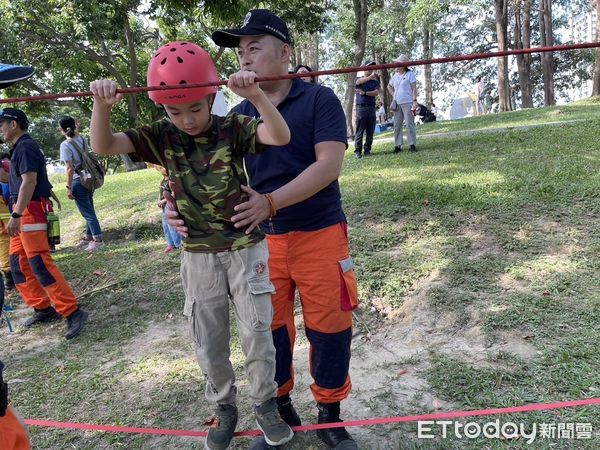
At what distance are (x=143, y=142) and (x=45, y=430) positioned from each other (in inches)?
75.3

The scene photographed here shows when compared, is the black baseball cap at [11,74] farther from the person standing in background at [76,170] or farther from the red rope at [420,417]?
the person standing in background at [76,170]

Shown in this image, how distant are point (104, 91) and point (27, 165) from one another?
8.59 ft

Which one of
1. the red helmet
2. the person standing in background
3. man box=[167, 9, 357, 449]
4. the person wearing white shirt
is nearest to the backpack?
the person standing in background

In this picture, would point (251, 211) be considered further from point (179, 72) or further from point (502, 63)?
point (502, 63)

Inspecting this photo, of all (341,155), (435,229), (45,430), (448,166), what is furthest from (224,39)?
(448,166)

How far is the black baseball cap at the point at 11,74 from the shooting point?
1.80m

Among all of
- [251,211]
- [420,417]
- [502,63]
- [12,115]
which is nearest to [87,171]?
[12,115]

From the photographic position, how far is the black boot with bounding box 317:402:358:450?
221cm

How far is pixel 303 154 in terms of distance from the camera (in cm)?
216

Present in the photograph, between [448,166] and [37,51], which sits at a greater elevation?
[37,51]

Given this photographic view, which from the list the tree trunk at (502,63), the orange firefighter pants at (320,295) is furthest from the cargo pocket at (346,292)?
the tree trunk at (502,63)

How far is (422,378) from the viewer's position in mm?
2758

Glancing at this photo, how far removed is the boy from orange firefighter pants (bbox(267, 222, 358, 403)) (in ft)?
0.72

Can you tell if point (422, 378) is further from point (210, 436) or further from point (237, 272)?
point (237, 272)
